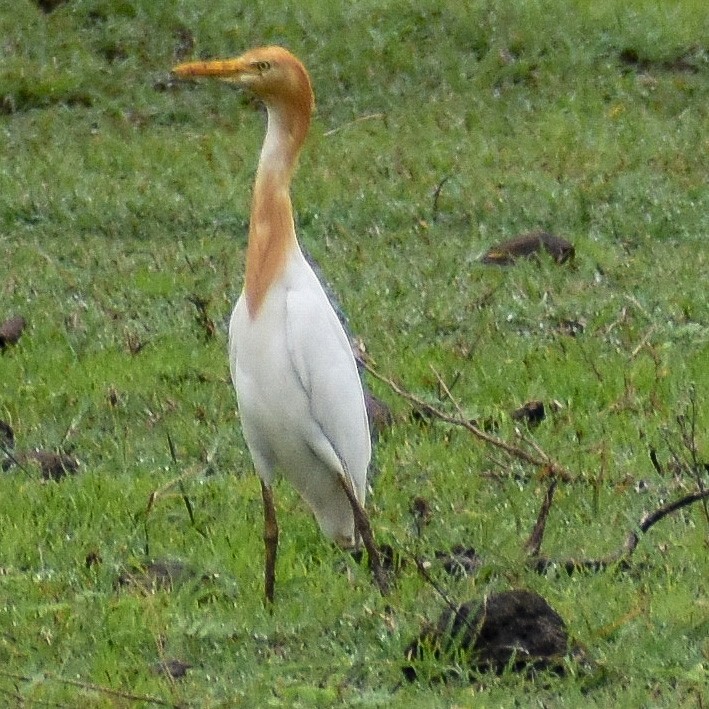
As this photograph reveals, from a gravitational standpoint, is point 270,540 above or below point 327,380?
below

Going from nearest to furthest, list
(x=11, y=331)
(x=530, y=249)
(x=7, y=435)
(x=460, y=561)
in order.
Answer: (x=460, y=561) < (x=7, y=435) < (x=11, y=331) < (x=530, y=249)

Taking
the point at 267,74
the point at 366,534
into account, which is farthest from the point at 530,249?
the point at 366,534

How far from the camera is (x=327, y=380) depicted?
200 inches

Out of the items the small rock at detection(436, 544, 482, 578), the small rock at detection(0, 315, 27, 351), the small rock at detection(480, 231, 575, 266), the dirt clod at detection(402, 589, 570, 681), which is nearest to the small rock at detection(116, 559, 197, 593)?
the small rock at detection(436, 544, 482, 578)

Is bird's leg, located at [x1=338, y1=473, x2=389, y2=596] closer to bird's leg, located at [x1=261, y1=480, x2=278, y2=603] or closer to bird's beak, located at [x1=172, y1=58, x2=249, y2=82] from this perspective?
bird's leg, located at [x1=261, y1=480, x2=278, y2=603]

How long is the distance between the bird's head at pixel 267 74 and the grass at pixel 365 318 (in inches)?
55.4

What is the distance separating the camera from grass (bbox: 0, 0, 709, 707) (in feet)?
14.9

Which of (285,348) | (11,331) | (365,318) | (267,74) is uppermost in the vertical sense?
(267,74)

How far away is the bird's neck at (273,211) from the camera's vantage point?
503cm

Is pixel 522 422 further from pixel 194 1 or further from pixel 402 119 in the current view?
pixel 194 1

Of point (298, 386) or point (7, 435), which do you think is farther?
point (7, 435)

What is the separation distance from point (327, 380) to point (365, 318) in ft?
9.94

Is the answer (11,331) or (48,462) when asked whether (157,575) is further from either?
(11,331)

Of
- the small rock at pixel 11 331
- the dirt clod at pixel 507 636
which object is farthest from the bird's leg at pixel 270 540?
the small rock at pixel 11 331
